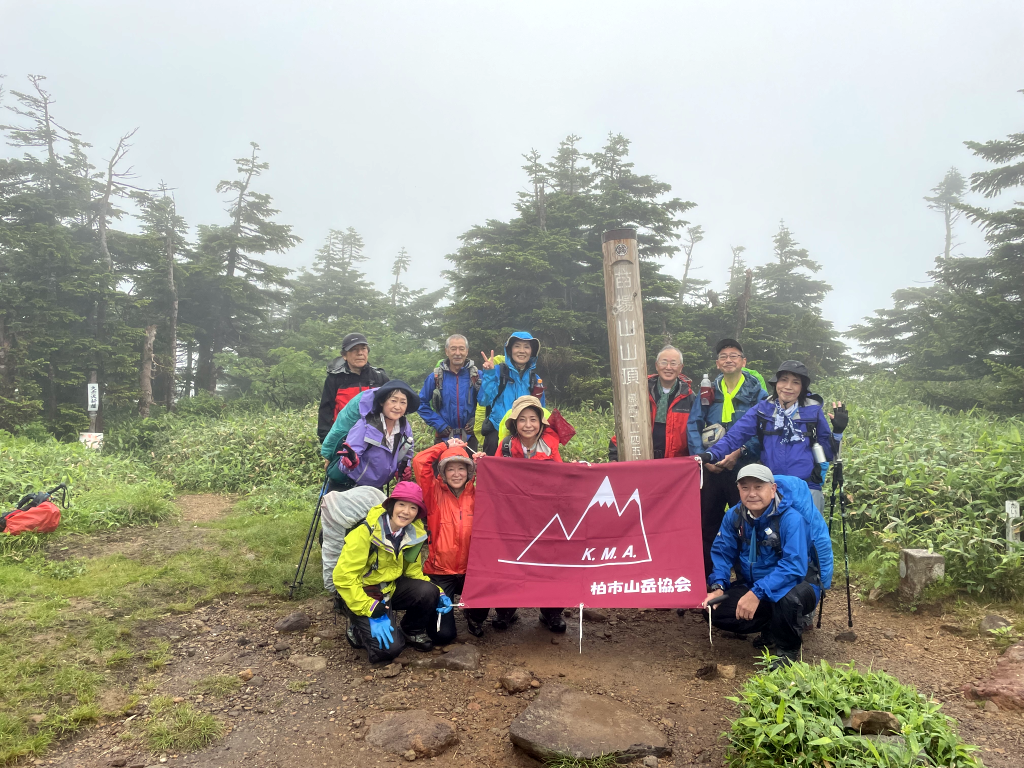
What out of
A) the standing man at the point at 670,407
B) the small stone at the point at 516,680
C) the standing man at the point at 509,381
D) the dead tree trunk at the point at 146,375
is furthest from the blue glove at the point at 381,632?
the dead tree trunk at the point at 146,375

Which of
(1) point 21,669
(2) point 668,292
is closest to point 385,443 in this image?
(1) point 21,669

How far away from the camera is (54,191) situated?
74.2 feet

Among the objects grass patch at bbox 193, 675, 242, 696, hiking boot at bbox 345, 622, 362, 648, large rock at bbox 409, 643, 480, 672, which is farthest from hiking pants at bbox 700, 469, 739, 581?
grass patch at bbox 193, 675, 242, 696

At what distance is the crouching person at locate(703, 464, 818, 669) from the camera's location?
4000 mm

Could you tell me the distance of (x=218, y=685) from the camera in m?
3.96

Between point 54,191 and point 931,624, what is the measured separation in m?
30.0

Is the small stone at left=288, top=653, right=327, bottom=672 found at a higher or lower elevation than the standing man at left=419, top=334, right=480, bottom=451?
lower

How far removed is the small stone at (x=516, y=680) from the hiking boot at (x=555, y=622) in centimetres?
77

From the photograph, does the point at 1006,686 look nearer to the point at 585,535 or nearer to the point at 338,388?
the point at 585,535

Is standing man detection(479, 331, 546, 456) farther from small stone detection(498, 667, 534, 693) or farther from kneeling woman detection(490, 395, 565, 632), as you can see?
small stone detection(498, 667, 534, 693)

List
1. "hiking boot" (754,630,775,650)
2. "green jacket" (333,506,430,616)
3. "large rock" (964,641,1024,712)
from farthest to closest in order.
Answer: "hiking boot" (754,630,775,650)
"green jacket" (333,506,430,616)
"large rock" (964,641,1024,712)

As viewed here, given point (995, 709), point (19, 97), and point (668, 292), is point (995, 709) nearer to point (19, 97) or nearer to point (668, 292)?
point (668, 292)

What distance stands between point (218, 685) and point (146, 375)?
1972 centimetres

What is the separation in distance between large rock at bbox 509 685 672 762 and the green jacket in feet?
4.60
